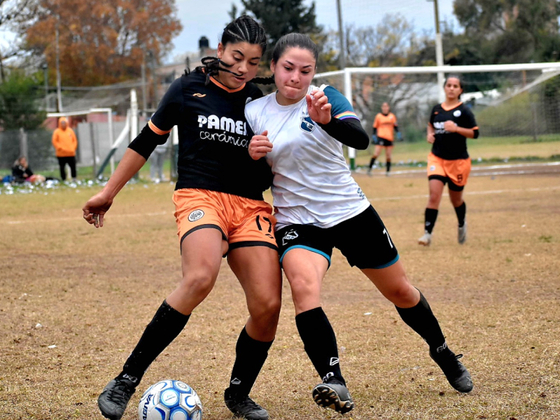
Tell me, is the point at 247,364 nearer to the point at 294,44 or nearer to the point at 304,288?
the point at 304,288

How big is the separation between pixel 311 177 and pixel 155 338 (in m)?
1.13

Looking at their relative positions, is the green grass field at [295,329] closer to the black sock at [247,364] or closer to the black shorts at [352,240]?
the black shorts at [352,240]

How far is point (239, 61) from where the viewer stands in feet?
13.0

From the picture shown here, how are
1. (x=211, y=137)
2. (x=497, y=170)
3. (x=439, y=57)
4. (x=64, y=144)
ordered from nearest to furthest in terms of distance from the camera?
(x=211, y=137), (x=497, y=170), (x=64, y=144), (x=439, y=57)

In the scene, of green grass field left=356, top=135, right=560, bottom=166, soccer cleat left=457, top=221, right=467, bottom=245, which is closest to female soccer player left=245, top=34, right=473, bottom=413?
soccer cleat left=457, top=221, right=467, bottom=245

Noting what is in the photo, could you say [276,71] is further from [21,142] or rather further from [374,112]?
[21,142]

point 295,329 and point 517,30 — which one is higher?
point 517,30

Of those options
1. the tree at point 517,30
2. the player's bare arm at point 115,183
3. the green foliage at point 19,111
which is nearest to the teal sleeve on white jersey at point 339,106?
the player's bare arm at point 115,183

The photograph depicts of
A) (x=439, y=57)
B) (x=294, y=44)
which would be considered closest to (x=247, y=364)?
(x=294, y=44)

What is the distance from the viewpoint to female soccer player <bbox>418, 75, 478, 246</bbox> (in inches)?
376

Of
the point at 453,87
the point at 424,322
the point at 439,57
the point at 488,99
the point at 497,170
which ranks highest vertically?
the point at 439,57

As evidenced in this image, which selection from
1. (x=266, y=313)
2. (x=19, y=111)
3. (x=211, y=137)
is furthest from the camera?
(x=19, y=111)

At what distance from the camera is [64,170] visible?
23.6 metres

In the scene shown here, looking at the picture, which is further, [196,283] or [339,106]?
[339,106]
